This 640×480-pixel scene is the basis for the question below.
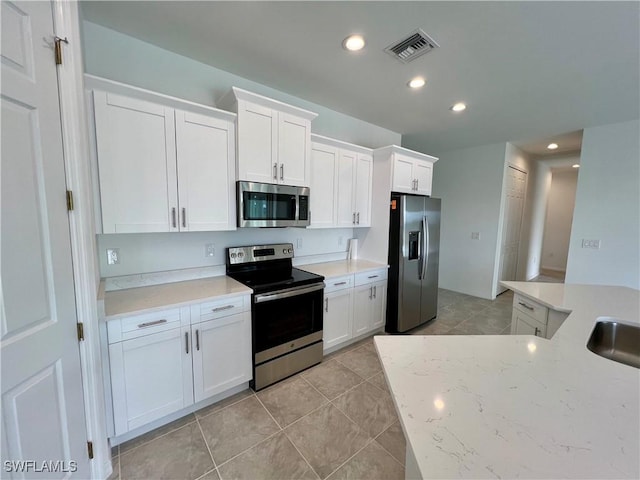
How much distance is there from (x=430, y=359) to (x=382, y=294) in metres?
2.05

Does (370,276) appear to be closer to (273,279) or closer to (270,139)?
(273,279)

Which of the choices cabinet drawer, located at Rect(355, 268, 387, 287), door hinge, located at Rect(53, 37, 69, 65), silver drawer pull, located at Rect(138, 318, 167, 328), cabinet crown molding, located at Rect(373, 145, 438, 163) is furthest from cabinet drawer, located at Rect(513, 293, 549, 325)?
door hinge, located at Rect(53, 37, 69, 65)

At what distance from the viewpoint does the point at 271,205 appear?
2.32 m

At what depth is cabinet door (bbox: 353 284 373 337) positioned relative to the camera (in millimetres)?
2861

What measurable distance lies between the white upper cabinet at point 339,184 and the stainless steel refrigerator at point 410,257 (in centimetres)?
39

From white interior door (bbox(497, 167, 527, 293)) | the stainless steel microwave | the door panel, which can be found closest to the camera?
the stainless steel microwave

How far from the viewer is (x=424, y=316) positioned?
340cm

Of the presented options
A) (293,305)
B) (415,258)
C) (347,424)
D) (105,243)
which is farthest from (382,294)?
(105,243)

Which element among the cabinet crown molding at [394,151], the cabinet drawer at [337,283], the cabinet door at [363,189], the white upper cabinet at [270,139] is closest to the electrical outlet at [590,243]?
the cabinet crown molding at [394,151]

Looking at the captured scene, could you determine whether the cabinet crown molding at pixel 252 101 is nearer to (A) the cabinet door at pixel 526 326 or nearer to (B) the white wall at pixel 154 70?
(B) the white wall at pixel 154 70

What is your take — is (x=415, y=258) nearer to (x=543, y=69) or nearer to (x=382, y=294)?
(x=382, y=294)

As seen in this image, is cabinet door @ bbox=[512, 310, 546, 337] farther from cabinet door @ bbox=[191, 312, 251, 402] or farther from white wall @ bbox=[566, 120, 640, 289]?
white wall @ bbox=[566, 120, 640, 289]

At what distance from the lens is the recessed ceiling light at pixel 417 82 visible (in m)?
2.35

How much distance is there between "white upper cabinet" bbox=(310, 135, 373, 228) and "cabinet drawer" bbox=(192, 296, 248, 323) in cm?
115
